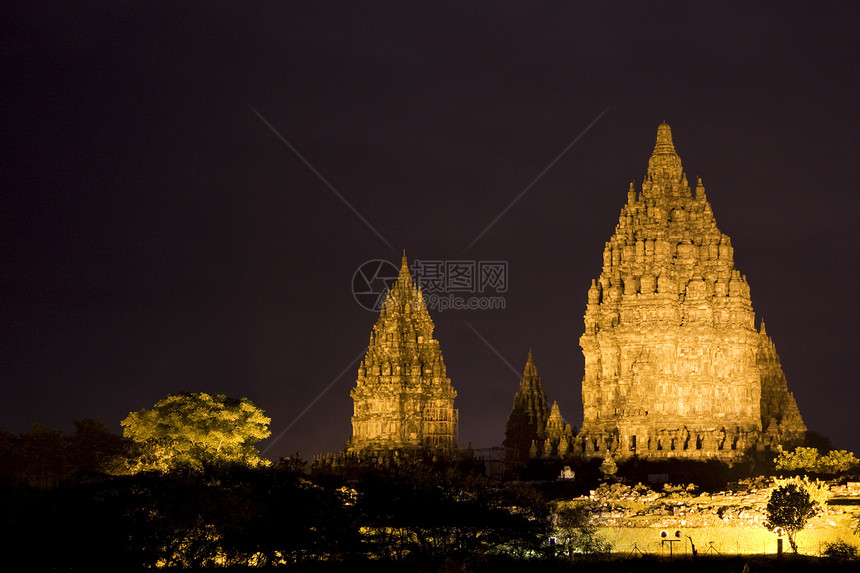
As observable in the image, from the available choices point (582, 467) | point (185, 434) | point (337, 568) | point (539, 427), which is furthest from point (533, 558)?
point (539, 427)

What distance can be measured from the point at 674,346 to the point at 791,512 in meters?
33.2

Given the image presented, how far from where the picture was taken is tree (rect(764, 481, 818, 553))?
82062 mm

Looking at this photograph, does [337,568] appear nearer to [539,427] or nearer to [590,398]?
[590,398]

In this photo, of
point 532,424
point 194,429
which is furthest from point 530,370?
point 194,429

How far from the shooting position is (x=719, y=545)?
84.1 meters

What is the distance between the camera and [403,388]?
426 ft

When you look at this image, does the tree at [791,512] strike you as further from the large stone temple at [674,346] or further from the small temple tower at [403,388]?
the small temple tower at [403,388]

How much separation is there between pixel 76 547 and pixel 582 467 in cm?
4964

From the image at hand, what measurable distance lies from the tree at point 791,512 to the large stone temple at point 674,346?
26443 mm

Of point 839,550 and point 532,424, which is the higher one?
point 532,424

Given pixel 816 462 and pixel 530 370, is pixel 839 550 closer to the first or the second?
pixel 816 462

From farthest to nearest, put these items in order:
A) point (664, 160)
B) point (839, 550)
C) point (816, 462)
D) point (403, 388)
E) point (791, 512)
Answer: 1. point (403, 388)
2. point (664, 160)
3. point (816, 462)
4. point (791, 512)
5. point (839, 550)

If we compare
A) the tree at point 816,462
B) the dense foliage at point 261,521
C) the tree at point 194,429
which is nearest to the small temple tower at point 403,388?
the tree at point 816,462

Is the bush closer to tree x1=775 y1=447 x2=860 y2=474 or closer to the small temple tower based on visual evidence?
tree x1=775 y1=447 x2=860 y2=474
